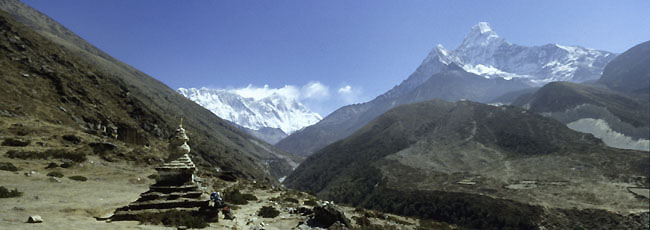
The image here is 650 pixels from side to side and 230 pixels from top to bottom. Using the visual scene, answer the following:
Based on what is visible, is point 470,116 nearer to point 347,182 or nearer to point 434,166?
point 434,166

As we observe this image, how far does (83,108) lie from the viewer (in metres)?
45.2

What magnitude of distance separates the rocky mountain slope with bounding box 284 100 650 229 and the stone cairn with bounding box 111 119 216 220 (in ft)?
198

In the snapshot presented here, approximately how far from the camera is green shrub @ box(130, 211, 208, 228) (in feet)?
41.5

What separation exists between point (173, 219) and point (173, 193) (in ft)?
6.11

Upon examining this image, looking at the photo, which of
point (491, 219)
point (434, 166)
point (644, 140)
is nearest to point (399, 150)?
point (434, 166)

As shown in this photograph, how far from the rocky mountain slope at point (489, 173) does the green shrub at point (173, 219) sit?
6069 cm

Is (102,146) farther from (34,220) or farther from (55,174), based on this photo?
(34,220)

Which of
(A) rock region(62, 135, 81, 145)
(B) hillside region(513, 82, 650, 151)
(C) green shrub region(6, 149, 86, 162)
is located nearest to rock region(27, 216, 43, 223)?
(C) green shrub region(6, 149, 86, 162)

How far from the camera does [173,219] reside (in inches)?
502

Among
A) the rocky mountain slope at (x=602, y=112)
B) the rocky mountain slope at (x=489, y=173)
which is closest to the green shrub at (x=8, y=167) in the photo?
the rocky mountain slope at (x=489, y=173)

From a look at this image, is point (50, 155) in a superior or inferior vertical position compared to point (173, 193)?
superior

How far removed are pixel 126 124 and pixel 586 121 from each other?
18313cm

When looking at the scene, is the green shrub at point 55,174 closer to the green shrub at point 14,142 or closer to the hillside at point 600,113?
the green shrub at point 14,142

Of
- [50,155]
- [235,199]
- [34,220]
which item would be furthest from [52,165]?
[34,220]
